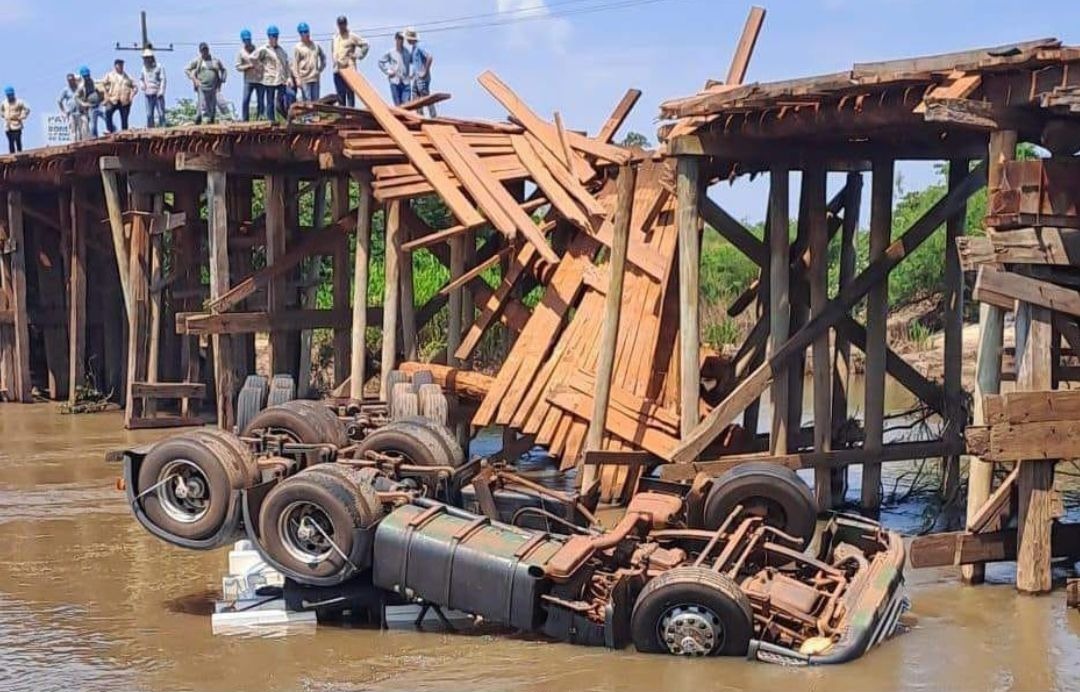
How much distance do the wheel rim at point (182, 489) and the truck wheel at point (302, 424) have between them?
1.54 meters

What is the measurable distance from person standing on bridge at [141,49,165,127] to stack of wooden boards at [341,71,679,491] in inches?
271

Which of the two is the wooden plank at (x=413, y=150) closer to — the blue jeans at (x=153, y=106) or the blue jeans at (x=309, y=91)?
the blue jeans at (x=309, y=91)

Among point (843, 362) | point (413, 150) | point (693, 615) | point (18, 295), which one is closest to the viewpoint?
point (693, 615)

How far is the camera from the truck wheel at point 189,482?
11.0 m

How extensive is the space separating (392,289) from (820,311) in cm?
539

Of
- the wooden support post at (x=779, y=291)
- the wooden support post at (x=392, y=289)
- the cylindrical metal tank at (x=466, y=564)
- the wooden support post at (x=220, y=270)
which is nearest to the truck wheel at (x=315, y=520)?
the cylindrical metal tank at (x=466, y=564)

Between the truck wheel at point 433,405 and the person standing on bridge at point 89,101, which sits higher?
the person standing on bridge at point 89,101

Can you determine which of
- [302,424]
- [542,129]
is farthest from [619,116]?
[302,424]

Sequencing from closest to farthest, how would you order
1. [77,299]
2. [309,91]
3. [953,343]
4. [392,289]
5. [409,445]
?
[409,445] → [953,343] → [392,289] → [309,91] → [77,299]

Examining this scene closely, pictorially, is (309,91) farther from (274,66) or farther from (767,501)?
(767,501)

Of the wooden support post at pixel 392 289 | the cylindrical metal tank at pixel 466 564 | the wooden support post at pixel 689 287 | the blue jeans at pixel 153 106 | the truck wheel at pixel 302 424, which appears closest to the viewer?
the cylindrical metal tank at pixel 466 564

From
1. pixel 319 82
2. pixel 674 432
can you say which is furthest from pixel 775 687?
pixel 319 82

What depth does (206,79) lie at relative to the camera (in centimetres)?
Answer: 2286

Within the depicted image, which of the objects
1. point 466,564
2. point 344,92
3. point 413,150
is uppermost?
point 344,92
